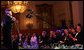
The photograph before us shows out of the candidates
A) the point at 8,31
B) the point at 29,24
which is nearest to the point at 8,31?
the point at 8,31

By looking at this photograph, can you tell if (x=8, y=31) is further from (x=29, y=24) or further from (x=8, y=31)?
(x=29, y=24)

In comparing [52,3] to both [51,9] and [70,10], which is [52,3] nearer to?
[51,9]

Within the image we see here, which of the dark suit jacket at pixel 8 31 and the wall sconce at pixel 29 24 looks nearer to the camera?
the dark suit jacket at pixel 8 31

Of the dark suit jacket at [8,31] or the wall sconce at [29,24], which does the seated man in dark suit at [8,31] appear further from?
the wall sconce at [29,24]

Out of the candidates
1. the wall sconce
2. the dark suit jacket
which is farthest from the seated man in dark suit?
the wall sconce

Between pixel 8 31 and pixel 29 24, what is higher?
pixel 8 31

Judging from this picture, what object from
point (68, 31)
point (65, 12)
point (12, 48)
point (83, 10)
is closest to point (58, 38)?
point (68, 31)

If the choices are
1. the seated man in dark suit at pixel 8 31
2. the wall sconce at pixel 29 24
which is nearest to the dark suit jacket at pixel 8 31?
the seated man in dark suit at pixel 8 31

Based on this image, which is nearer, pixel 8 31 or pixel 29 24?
pixel 8 31

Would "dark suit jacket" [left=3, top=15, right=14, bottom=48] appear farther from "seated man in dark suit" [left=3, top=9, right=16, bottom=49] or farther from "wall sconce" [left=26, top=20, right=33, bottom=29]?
"wall sconce" [left=26, top=20, right=33, bottom=29]

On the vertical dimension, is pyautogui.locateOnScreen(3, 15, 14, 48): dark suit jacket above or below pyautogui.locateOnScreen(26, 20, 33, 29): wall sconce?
above

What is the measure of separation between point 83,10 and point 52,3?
9.38ft

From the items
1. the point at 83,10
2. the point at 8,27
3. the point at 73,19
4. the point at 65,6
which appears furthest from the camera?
the point at 65,6

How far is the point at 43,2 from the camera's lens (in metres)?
10.5
